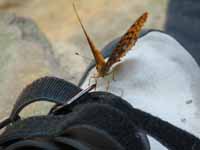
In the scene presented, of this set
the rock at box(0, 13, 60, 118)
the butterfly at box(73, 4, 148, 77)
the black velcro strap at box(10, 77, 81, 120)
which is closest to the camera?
the black velcro strap at box(10, 77, 81, 120)

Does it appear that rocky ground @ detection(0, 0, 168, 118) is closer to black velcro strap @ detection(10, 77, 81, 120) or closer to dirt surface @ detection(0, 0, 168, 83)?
dirt surface @ detection(0, 0, 168, 83)

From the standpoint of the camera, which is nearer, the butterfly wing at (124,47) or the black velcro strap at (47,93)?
the black velcro strap at (47,93)

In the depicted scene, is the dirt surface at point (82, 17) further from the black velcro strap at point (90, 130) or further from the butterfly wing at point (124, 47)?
the black velcro strap at point (90, 130)

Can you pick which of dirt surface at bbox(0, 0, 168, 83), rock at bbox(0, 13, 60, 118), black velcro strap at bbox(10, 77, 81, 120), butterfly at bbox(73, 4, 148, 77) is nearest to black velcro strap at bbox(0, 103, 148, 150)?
black velcro strap at bbox(10, 77, 81, 120)

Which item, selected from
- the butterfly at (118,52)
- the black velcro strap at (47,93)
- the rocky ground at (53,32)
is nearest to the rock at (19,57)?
the rocky ground at (53,32)

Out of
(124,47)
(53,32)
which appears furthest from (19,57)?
(124,47)

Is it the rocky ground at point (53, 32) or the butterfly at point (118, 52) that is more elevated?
the butterfly at point (118, 52)

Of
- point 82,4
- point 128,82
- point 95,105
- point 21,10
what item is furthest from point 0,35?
point 95,105
